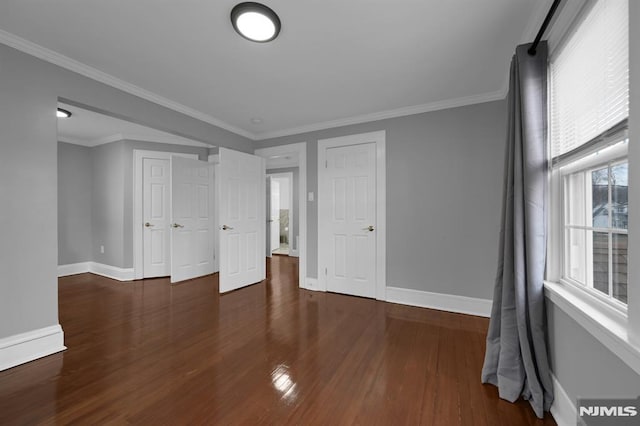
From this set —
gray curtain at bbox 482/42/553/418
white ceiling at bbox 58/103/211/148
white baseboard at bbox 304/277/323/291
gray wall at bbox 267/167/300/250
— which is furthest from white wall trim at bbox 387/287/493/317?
white ceiling at bbox 58/103/211/148

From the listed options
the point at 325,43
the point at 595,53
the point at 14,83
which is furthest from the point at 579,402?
the point at 14,83

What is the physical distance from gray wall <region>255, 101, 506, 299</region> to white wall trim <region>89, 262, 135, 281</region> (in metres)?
4.33

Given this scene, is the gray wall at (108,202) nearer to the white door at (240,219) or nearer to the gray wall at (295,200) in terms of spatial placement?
the white door at (240,219)

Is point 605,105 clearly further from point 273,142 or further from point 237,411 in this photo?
point 273,142

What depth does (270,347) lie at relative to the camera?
7.45 feet

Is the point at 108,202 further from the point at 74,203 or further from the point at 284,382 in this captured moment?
the point at 284,382

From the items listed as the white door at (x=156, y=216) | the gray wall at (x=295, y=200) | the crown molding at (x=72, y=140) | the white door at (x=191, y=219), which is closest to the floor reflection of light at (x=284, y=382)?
the white door at (x=191, y=219)

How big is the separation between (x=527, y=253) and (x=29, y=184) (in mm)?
3683

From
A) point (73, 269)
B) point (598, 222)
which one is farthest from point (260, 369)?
point (73, 269)

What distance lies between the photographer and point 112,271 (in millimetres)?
4707

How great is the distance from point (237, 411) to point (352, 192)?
8.99 ft

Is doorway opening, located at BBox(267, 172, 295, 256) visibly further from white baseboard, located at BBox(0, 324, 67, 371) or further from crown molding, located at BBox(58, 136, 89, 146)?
white baseboard, located at BBox(0, 324, 67, 371)

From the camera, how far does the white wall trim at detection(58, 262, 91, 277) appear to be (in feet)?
15.5

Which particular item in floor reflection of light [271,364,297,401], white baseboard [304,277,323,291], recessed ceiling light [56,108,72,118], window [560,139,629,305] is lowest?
floor reflection of light [271,364,297,401]
